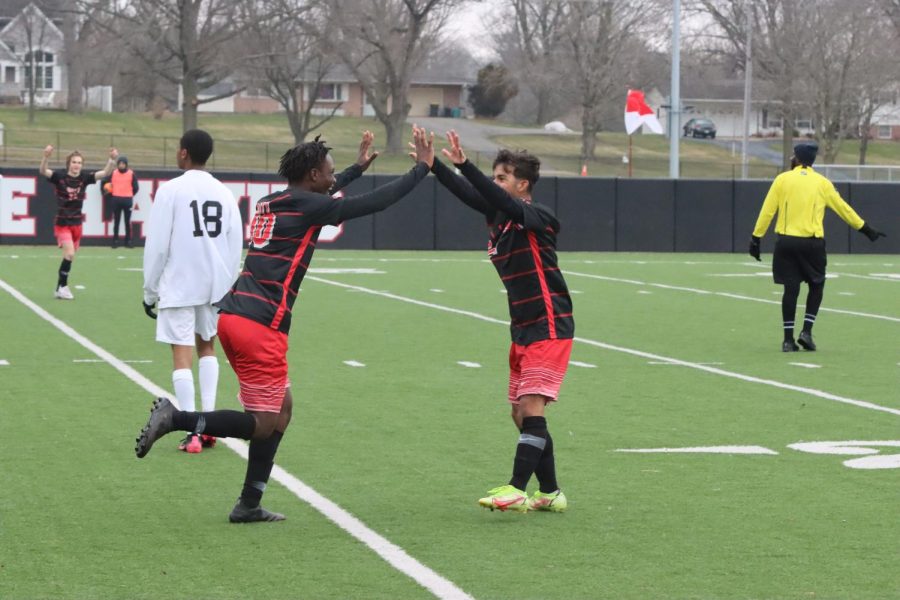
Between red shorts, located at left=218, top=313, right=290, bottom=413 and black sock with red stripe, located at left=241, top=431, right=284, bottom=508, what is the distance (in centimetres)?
17

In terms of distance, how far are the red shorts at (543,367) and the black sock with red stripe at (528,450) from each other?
130 millimetres

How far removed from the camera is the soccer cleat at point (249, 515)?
7.26 meters

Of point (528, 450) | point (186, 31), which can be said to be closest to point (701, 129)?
point (186, 31)

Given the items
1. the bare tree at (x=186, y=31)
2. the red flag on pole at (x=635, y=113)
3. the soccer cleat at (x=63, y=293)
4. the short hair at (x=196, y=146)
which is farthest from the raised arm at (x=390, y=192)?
the bare tree at (x=186, y=31)

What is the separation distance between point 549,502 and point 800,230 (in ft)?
27.0

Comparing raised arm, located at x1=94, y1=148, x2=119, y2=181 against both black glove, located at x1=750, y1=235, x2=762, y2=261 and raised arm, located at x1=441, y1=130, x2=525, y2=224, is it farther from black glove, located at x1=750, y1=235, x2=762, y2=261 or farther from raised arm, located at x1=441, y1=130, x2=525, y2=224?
raised arm, located at x1=441, y1=130, x2=525, y2=224

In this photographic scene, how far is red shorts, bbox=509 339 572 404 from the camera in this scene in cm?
754

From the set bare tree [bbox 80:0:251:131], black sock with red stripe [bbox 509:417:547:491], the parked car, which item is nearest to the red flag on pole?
bare tree [bbox 80:0:251:131]

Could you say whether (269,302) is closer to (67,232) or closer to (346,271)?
(67,232)

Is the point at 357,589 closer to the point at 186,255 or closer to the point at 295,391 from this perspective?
the point at 186,255

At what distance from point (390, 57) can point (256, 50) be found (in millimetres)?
6124

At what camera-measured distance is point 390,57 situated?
68.7 meters

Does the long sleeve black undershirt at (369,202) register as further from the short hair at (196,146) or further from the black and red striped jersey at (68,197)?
the black and red striped jersey at (68,197)

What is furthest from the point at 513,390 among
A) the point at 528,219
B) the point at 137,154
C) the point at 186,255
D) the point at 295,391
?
the point at 137,154
